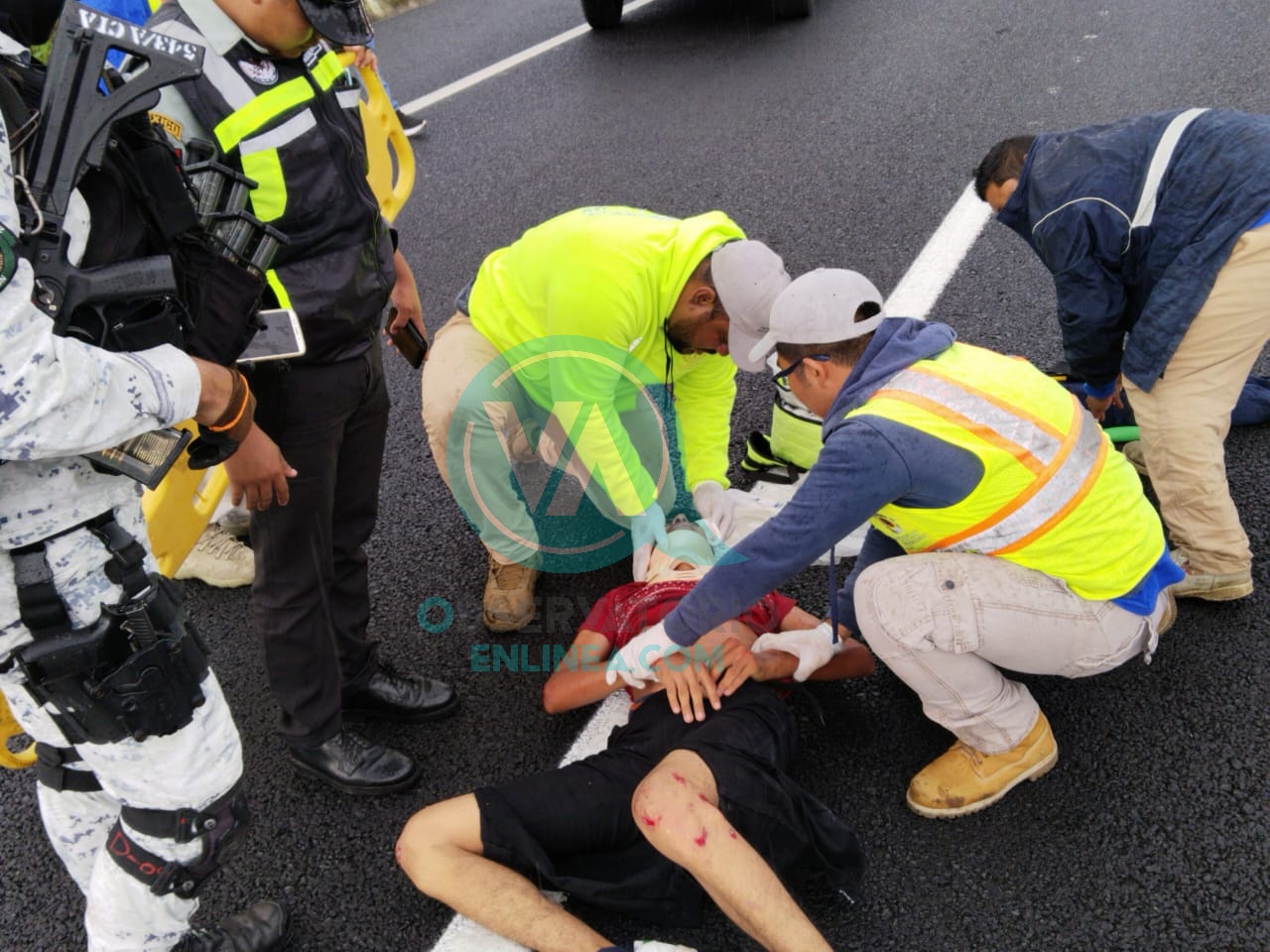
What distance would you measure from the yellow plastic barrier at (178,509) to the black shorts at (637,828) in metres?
1.02

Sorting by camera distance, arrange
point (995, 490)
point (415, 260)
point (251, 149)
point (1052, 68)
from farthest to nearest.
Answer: point (1052, 68), point (415, 260), point (995, 490), point (251, 149)

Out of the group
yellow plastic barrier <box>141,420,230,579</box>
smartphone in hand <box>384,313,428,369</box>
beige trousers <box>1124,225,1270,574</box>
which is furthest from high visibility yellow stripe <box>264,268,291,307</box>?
beige trousers <box>1124,225,1270,574</box>

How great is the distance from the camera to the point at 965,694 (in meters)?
2.36

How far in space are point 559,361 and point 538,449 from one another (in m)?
0.62

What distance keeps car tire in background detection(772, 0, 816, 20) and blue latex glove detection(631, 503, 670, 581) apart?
515cm

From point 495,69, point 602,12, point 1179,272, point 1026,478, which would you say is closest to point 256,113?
point 1026,478

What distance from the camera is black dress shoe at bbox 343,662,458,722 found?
2732 millimetres

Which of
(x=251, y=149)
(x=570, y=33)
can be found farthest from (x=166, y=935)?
(x=570, y=33)

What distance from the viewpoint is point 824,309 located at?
7.31 ft

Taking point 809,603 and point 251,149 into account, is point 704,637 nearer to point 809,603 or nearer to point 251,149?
point 809,603

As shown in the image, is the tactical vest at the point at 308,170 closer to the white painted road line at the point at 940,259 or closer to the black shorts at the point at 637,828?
the black shorts at the point at 637,828

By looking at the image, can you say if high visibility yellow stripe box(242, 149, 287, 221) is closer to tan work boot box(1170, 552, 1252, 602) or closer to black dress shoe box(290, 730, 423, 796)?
black dress shoe box(290, 730, 423, 796)

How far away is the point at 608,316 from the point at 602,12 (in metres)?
5.25

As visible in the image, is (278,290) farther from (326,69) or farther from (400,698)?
(400,698)
